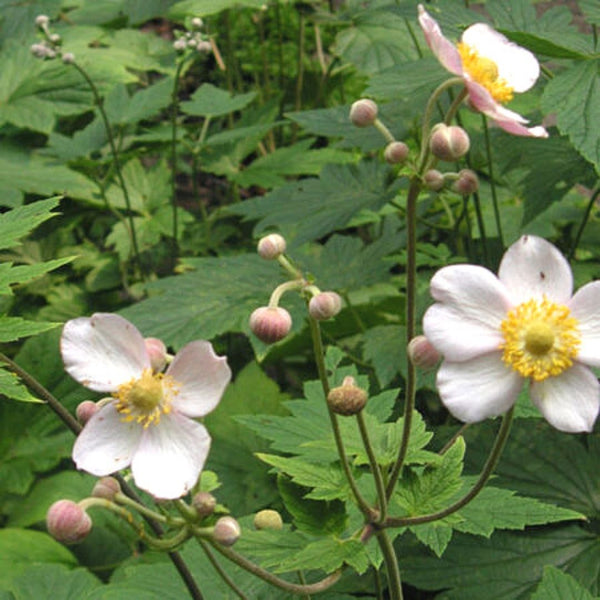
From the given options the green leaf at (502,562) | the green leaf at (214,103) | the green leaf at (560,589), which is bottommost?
the green leaf at (502,562)

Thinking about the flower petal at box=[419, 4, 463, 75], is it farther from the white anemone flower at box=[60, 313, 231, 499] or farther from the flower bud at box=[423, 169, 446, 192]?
the white anemone flower at box=[60, 313, 231, 499]

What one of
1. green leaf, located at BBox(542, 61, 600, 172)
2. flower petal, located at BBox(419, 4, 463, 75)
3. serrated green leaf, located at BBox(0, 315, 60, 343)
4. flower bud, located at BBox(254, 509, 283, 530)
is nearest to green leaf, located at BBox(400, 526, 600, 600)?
flower bud, located at BBox(254, 509, 283, 530)

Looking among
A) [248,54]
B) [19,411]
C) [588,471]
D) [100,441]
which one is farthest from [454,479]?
[248,54]

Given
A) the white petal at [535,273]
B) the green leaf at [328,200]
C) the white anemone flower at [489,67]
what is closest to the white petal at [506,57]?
the white anemone flower at [489,67]

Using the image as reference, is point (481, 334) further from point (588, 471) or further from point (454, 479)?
point (588, 471)

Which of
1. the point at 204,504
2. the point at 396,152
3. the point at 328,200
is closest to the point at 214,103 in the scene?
the point at 328,200

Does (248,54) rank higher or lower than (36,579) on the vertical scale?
lower

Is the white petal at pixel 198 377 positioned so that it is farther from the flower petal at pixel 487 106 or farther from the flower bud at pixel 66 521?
the flower petal at pixel 487 106
